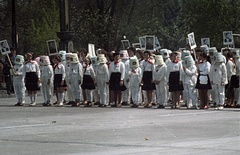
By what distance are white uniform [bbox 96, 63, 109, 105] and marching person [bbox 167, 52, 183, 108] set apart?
2.49 metres

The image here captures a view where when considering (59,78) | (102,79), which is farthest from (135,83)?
(59,78)

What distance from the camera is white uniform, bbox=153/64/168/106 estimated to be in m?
28.1

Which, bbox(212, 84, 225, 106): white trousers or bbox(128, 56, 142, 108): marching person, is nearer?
bbox(212, 84, 225, 106): white trousers

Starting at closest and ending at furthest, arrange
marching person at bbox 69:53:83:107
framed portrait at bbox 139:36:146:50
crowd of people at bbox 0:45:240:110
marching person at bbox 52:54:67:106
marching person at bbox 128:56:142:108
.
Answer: crowd of people at bbox 0:45:240:110, marching person at bbox 128:56:142:108, marching person at bbox 69:53:83:107, marching person at bbox 52:54:67:106, framed portrait at bbox 139:36:146:50

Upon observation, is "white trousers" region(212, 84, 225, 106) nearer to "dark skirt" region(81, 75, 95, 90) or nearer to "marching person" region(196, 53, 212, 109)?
"marching person" region(196, 53, 212, 109)

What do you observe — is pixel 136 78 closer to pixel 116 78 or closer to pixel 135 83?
pixel 135 83

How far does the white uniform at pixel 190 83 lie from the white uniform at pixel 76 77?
3896mm


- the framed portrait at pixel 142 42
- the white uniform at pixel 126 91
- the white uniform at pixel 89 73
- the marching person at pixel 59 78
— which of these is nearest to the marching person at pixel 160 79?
the white uniform at pixel 126 91

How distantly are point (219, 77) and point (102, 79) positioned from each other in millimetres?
4397

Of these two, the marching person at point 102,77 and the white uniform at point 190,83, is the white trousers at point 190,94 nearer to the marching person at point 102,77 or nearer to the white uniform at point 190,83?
the white uniform at point 190,83

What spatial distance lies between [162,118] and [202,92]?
14.4ft

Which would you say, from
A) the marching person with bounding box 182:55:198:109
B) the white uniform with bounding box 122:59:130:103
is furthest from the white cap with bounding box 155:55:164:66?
→ the white uniform with bounding box 122:59:130:103

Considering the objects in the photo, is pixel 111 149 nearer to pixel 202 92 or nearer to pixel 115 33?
pixel 202 92

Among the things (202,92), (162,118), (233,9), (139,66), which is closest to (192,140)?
(162,118)
